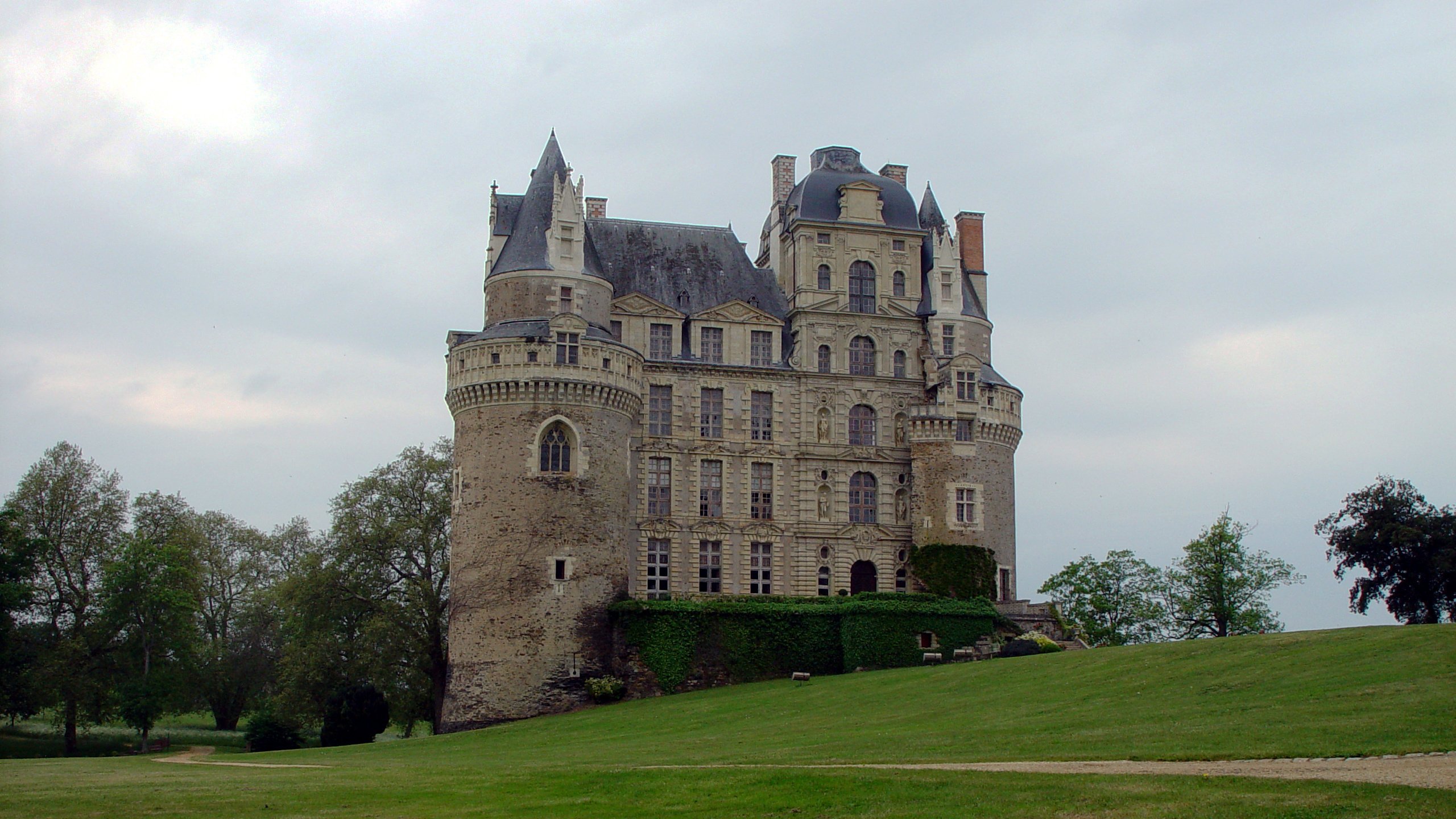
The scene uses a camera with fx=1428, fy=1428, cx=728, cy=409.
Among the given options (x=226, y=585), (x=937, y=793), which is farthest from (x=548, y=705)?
(x=226, y=585)

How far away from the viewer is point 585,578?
52406 millimetres

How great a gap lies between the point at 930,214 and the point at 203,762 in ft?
131

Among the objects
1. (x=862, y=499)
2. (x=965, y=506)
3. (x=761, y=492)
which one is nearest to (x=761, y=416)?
(x=761, y=492)

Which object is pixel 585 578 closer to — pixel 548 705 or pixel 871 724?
pixel 548 705

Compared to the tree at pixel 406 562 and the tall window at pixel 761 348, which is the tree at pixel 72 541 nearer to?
the tree at pixel 406 562

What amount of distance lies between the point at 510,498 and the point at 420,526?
13171 mm

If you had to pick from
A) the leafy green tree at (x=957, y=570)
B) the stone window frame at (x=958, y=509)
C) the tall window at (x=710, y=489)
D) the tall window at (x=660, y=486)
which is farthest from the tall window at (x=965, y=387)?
the tall window at (x=660, y=486)

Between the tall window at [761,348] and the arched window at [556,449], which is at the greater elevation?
the tall window at [761,348]

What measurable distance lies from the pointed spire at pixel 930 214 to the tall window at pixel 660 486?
53.9 feet

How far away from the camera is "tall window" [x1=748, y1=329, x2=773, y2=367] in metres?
60.0

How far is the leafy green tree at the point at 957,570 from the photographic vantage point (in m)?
57.3

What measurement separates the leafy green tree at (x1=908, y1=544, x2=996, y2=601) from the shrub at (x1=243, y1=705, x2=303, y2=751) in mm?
26206

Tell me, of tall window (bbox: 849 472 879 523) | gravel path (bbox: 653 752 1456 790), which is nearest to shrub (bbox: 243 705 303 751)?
tall window (bbox: 849 472 879 523)

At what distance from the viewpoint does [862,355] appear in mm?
61156
